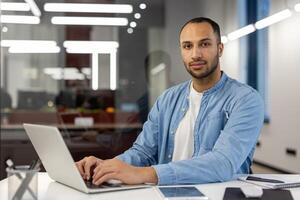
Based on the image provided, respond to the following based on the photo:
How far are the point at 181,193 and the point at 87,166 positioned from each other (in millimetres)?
390

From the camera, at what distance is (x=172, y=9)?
5.07 meters

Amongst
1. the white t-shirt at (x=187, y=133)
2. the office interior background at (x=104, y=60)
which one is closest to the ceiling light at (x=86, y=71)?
the office interior background at (x=104, y=60)

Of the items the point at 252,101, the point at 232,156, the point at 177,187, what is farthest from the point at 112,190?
the point at 252,101

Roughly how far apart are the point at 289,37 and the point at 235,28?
0.64 metres

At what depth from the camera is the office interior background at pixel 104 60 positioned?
4867 millimetres

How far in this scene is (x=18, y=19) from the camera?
16.0 feet

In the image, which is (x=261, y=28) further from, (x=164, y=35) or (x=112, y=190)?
(x=112, y=190)

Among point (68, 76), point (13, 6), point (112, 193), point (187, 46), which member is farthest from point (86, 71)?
point (112, 193)

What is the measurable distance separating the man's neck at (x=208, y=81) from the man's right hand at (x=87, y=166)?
2.04ft

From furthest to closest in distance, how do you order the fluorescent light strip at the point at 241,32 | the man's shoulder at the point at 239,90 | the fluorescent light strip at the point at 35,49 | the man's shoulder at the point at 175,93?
1. the fluorescent light strip at the point at 241,32
2. the fluorescent light strip at the point at 35,49
3. the man's shoulder at the point at 175,93
4. the man's shoulder at the point at 239,90

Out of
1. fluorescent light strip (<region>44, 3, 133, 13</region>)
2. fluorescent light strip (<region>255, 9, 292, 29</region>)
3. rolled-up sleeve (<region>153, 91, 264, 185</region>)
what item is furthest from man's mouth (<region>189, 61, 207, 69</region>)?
fluorescent light strip (<region>255, 9, 292, 29</region>)

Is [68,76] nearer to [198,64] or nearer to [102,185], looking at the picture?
[198,64]

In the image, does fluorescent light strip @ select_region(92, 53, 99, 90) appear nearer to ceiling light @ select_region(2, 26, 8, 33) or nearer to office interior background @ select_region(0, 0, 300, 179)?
office interior background @ select_region(0, 0, 300, 179)

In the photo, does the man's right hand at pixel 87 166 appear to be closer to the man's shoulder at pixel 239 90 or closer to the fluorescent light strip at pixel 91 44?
the man's shoulder at pixel 239 90
